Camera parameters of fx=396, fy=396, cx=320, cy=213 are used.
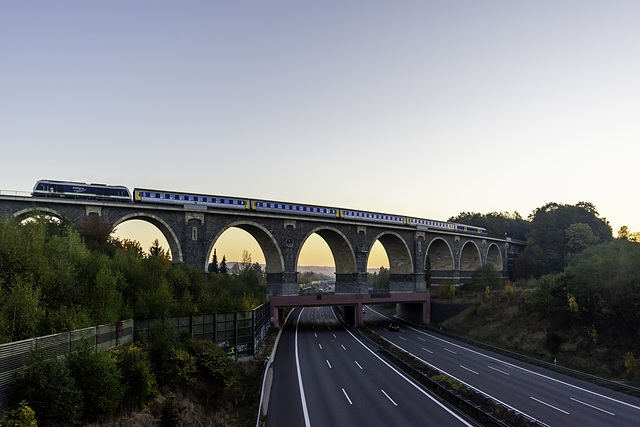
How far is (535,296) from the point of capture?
166 ft

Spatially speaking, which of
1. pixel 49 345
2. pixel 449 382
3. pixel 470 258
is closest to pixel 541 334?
pixel 449 382

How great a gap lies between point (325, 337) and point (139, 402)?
34693 mm

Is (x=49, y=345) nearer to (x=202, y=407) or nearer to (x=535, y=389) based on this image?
(x=202, y=407)

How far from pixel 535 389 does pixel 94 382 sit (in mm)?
28271

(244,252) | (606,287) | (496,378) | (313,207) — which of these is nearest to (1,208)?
(313,207)

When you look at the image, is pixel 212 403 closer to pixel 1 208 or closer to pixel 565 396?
pixel 565 396

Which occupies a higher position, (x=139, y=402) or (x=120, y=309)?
(x=120, y=309)

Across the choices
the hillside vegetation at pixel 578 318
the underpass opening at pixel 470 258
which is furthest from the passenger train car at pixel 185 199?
the underpass opening at pixel 470 258

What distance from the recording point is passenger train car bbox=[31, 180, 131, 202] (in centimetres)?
3866

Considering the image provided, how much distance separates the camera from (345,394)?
2591cm

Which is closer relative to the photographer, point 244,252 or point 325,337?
point 325,337

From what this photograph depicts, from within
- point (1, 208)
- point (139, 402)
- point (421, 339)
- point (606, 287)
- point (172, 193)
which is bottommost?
point (421, 339)

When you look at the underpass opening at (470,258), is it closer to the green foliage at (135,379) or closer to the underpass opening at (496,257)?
the underpass opening at (496,257)

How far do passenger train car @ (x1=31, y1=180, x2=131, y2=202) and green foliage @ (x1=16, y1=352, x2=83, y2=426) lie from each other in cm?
2937
